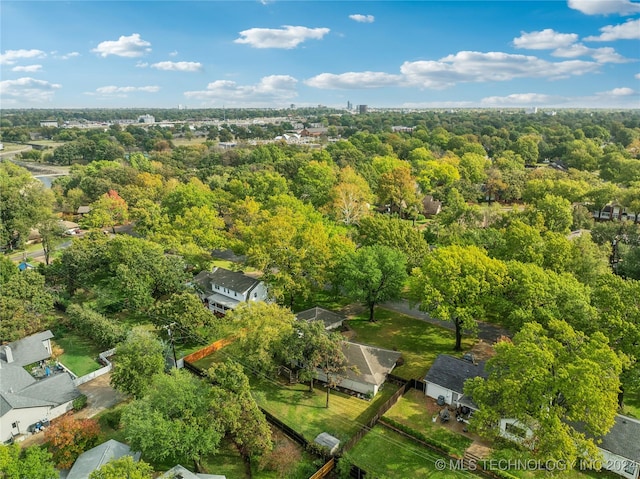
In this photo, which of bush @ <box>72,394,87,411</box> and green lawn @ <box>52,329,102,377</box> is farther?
green lawn @ <box>52,329,102,377</box>

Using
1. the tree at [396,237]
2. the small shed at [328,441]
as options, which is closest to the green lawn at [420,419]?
the small shed at [328,441]

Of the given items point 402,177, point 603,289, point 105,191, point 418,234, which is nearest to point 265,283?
point 418,234

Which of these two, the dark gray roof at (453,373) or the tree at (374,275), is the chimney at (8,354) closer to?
the tree at (374,275)

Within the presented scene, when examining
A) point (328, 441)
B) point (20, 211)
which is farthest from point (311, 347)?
point (20, 211)

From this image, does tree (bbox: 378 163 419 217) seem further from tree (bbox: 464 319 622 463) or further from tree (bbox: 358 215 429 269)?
tree (bbox: 464 319 622 463)

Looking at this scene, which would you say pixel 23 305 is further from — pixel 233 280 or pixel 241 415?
pixel 241 415

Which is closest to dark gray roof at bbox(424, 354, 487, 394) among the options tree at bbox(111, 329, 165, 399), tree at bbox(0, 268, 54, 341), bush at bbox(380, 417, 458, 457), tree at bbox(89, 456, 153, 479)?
bush at bbox(380, 417, 458, 457)

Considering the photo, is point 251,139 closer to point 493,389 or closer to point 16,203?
point 16,203
